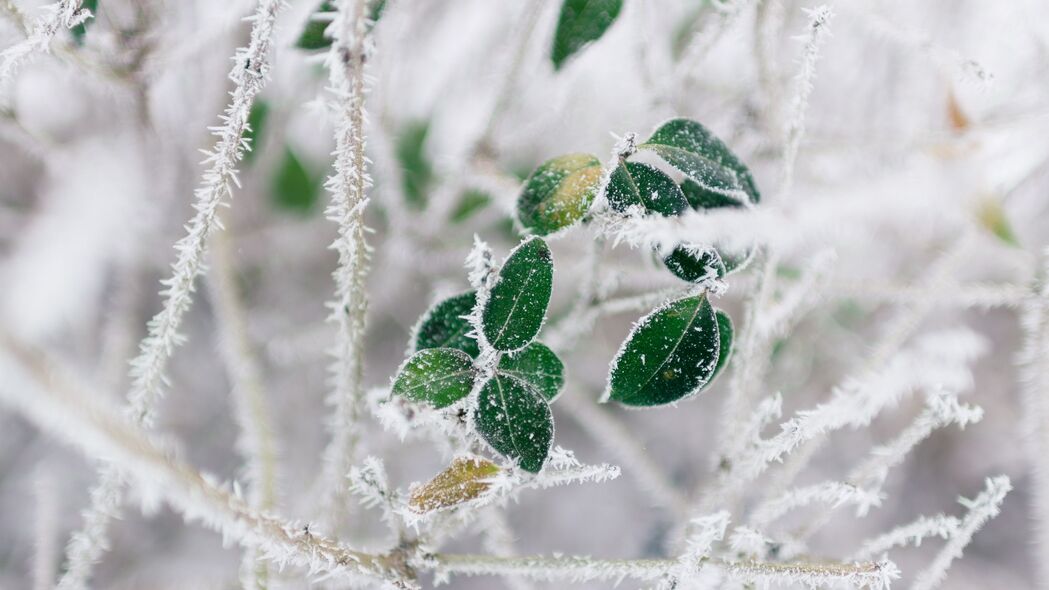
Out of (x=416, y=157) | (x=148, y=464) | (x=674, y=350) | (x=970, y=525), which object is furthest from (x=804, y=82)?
(x=416, y=157)

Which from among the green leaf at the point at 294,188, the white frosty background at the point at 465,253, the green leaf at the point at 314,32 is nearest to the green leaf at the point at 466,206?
the white frosty background at the point at 465,253

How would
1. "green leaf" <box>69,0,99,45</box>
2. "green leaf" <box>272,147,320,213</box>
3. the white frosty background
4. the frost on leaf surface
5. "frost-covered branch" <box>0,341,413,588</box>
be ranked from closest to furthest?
"frost-covered branch" <box>0,341,413,588</box> → the frost on leaf surface → "green leaf" <box>69,0,99,45</box> → the white frosty background → "green leaf" <box>272,147,320,213</box>

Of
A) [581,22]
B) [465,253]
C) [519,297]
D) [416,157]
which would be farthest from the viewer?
[416,157]

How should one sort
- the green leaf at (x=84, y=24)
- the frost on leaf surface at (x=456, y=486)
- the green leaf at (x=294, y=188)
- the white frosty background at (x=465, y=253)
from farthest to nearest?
the green leaf at (x=294, y=188) < the white frosty background at (x=465, y=253) < the green leaf at (x=84, y=24) < the frost on leaf surface at (x=456, y=486)

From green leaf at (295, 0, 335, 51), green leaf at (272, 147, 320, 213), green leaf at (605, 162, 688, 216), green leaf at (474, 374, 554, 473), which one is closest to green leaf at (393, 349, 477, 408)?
green leaf at (474, 374, 554, 473)

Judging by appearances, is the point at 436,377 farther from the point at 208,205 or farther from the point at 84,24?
the point at 84,24

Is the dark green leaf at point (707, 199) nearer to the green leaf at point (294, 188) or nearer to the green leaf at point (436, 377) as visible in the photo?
the green leaf at point (436, 377)

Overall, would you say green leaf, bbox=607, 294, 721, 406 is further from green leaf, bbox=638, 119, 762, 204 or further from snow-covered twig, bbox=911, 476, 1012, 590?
snow-covered twig, bbox=911, 476, 1012, 590
